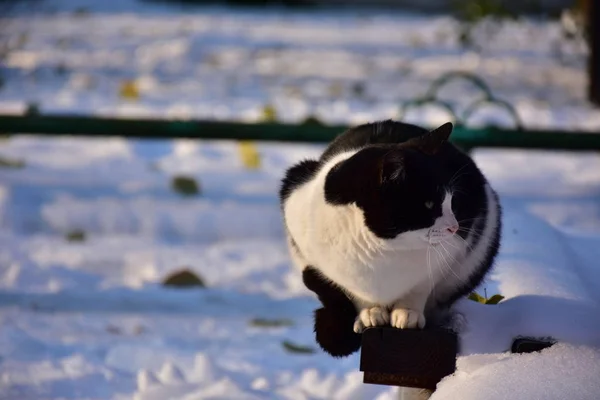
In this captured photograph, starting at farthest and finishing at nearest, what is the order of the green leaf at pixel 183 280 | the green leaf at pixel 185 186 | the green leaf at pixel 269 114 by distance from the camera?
1. the green leaf at pixel 269 114
2. the green leaf at pixel 185 186
3. the green leaf at pixel 183 280

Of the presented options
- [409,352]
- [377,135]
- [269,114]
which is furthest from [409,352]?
[269,114]

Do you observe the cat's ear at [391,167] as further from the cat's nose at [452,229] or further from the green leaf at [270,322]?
the green leaf at [270,322]

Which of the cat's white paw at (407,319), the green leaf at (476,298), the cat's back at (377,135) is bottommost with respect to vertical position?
the green leaf at (476,298)

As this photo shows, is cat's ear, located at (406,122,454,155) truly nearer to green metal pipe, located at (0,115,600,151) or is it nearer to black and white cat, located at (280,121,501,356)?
black and white cat, located at (280,121,501,356)

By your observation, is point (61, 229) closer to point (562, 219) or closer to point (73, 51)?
point (562, 219)

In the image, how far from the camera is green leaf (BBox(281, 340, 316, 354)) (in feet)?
8.44

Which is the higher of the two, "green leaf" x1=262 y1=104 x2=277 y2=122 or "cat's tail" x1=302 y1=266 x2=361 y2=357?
→ "cat's tail" x1=302 y1=266 x2=361 y2=357

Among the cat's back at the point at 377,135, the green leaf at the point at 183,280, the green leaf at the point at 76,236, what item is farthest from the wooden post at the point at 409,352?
the green leaf at the point at 76,236

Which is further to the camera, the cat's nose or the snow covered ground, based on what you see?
the snow covered ground

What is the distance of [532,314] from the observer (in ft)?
5.16

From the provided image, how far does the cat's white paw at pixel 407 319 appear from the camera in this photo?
4.90 feet

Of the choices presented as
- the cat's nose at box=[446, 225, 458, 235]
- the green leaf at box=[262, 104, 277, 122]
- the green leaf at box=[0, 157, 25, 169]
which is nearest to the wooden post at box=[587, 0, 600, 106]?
the green leaf at box=[262, 104, 277, 122]

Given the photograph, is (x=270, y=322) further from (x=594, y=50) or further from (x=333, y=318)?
(x=594, y=50)

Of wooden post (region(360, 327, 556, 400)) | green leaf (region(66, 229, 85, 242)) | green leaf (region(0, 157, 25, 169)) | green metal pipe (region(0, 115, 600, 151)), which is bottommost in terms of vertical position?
green leaf (region(66, 229, 85, 242))
